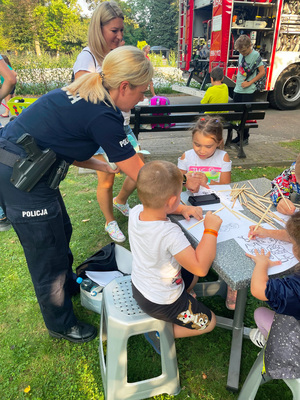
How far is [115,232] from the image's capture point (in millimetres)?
3230

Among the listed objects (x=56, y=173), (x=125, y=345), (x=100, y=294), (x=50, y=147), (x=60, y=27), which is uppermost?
(x=60, y=27)

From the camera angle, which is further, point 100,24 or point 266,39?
point 266,39

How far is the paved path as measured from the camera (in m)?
5.27

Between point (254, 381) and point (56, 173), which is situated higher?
point (56, 173)

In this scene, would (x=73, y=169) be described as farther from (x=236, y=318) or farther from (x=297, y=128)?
(x=297, y=128)

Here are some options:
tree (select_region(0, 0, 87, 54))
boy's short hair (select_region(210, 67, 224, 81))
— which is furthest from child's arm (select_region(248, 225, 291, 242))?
tree (select_region(0, 0, 87, 54))

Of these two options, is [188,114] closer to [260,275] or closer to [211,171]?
[211,171]

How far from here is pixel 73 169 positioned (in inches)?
206

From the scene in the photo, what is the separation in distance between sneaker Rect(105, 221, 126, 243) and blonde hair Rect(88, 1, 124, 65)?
1578 millimetres

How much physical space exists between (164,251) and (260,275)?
442 mm

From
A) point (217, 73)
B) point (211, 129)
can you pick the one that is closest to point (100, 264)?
point (211, 129)

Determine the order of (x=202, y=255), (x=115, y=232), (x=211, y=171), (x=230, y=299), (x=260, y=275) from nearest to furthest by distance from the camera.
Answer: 1. (x=260, y=275)
2. (x=202, y=255)
3. (x=230, y=299)
4. (x=211, y=171)
5. (x=115, y=232)

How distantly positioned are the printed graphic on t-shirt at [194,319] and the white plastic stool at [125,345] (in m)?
0.09

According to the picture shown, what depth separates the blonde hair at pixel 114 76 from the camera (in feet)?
5.27
